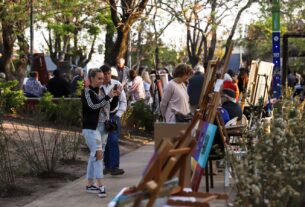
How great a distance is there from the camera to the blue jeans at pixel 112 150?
10164mm

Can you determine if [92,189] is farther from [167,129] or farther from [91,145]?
[167,129]

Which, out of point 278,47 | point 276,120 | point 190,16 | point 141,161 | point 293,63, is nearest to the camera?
point 276,120

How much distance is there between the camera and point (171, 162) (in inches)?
161

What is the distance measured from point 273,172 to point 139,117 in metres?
11.9

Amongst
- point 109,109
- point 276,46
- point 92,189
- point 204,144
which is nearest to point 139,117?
point 276,46

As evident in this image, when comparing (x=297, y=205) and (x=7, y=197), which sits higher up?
(x=297, y=205)

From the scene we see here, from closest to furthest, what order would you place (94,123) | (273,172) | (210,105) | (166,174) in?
(166,174)
(273,172)
(210,105)
(94,123)

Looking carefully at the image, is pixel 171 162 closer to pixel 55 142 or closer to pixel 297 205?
pixel 297 205

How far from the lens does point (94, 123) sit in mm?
8727

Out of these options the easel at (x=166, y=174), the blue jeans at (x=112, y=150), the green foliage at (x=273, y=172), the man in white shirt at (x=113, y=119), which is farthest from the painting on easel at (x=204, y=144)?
the blue jeans at (x=112, y=150)

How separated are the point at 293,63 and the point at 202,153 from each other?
126ft

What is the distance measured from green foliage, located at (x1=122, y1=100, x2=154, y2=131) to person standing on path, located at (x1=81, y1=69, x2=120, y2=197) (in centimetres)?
734

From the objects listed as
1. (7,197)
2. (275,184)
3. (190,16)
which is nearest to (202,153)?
(275,184)

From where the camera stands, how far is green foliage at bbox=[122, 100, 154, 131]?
1639cm
